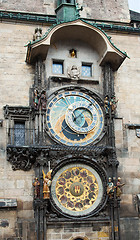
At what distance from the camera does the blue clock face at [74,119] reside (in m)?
12.3

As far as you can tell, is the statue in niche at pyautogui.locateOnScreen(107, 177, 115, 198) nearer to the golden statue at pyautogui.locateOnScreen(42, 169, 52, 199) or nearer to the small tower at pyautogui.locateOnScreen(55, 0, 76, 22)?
the golden statue at pyautogui.locateOnScreen(42, 169, 52, 199)

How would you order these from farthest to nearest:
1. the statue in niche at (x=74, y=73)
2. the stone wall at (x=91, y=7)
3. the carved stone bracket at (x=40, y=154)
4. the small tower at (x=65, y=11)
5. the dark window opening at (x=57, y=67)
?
1. the stone wall at (x=91, y=7)
2. the small tower at (x=65, y=11)
3. the dark window opening at (x=57, y=67)
4. the statue in niche at (x=74, y=73)
5. the carved stone bracket at (x=40, y=154)

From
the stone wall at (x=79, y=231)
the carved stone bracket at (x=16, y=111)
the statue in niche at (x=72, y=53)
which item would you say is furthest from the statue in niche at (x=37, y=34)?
the stone wall at (x=79, y=231)

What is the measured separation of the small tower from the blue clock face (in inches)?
98.9

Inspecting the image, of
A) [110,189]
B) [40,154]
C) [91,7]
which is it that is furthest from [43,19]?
[110,189]

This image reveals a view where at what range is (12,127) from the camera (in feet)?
39.8

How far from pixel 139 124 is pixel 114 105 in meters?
1.04

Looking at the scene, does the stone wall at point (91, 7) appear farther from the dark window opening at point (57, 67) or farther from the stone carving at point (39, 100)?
the stone carving at point (39, 100)

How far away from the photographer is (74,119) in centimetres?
1248

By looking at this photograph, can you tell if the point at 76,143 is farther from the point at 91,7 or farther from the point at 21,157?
the point at 91,7

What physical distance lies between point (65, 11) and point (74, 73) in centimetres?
216

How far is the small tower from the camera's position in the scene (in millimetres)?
13492

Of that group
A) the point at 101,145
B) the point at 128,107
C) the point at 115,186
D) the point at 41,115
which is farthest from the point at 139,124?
the point at 41,115

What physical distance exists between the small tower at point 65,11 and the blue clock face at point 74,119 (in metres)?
2.51
